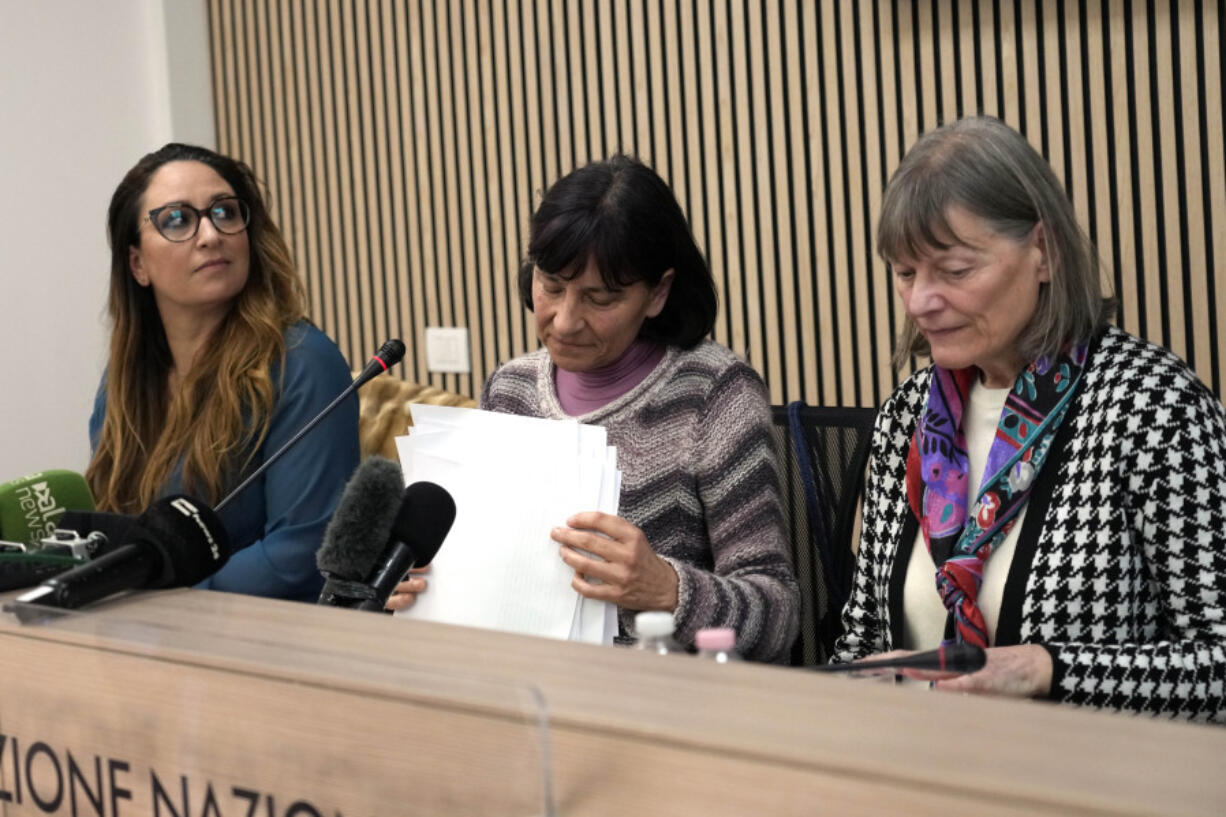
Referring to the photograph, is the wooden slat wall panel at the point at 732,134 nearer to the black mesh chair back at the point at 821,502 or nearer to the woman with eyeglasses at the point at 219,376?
the black mesh chair back at the point at 821,502

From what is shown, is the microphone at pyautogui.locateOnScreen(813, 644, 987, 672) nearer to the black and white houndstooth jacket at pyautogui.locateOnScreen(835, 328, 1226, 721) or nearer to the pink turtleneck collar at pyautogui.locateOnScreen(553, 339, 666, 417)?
the black and white houndstooth jacket at pyautogui.locateOnScreen(835, 328, 1226, 721)

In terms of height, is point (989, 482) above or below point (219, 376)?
below

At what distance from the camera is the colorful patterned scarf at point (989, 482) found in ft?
5.59

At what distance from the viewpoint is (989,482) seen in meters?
1.74

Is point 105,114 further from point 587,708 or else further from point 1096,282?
point 587,708

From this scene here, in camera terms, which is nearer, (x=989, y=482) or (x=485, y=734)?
(x=485, y=734)

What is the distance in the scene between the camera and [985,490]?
5.71 ft

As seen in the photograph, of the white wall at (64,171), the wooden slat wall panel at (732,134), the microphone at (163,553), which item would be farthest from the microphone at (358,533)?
the white wall at (64,171)

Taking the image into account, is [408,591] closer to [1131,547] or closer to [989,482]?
[989,482]

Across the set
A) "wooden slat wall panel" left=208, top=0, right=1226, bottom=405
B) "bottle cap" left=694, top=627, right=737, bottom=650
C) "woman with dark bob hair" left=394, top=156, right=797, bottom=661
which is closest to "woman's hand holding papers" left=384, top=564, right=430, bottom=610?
"woman with dark bob hair" left=394, top=156, right=797, bottom=661

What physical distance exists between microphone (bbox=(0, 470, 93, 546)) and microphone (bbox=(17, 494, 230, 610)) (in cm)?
26

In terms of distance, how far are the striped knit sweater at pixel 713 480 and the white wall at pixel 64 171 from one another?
279cm

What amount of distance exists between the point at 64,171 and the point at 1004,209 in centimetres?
357

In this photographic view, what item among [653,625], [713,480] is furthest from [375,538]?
[713,480]
